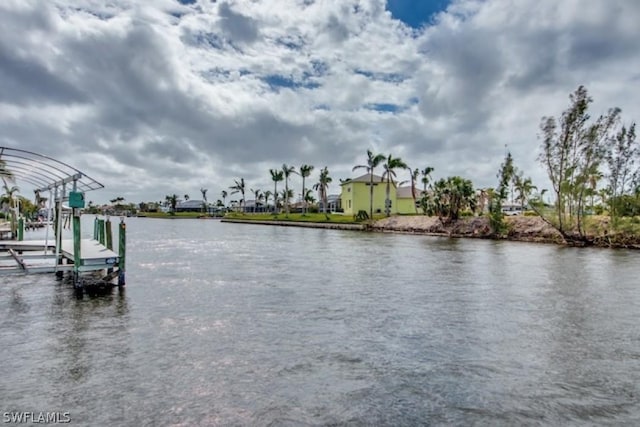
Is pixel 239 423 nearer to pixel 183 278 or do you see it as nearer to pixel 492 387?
pixel 492 387

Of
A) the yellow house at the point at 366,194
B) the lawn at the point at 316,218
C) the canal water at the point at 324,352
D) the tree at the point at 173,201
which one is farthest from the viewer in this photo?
the tree at the point at 173,201

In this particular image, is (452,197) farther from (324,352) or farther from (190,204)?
(190,204)

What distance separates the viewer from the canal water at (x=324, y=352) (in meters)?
7.07

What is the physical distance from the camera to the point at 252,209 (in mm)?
170500

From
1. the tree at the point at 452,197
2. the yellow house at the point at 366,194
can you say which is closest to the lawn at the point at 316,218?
the yellow house at the point at 366,194

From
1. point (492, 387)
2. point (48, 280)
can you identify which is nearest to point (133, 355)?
point (492, 387)

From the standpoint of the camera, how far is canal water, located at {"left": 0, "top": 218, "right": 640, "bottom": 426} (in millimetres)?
7066

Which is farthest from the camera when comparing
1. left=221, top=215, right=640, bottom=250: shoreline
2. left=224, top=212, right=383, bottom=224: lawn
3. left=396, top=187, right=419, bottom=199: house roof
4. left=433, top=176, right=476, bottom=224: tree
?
left=396, top=187, right=419, bottom=199: house roof

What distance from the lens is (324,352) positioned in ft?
32.2

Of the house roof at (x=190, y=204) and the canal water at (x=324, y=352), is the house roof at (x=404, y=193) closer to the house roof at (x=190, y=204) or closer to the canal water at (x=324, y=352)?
the canal water at (x=324, y=352)

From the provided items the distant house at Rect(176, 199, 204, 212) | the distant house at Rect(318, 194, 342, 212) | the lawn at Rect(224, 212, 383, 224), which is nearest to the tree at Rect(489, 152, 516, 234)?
the lawn at Rect(224, 212, 383, 224)

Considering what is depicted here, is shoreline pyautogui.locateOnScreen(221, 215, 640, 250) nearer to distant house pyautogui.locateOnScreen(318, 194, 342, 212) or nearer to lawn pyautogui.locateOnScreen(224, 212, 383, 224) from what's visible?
lawn pyautogui.locateOnScreen(224, 212, 383, 224)

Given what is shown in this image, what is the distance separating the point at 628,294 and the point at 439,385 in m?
12.8

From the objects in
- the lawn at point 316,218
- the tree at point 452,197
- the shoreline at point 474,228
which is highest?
the tree at point 452,197
